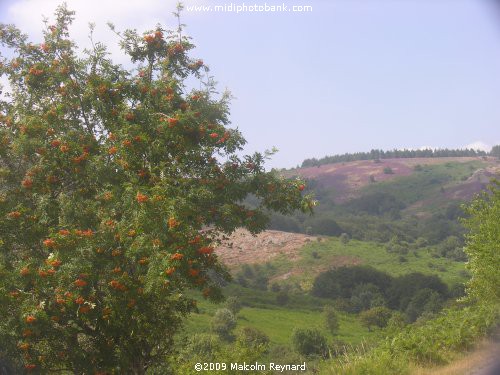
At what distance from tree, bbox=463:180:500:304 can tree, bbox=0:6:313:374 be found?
12.6 metres

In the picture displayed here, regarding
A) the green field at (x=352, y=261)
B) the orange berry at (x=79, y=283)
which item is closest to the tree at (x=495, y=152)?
the green field at (x=352, y=261)

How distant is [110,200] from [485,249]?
16504 millimetres

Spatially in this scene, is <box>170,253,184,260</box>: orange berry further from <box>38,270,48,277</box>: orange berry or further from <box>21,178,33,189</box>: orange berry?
<box>21,178,33,189</box>: orange berry

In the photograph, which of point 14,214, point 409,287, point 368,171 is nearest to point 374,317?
Result: point 409,287

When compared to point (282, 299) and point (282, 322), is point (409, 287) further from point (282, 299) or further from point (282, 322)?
point (282, 322)

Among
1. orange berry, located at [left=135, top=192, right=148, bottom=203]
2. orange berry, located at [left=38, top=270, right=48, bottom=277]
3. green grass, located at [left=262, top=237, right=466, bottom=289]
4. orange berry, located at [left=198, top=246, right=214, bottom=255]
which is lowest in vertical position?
green grass, located at [left=262, top=237, right=466, bottom=289]

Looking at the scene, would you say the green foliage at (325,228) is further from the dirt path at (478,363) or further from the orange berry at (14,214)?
the orange berry at (14,214)

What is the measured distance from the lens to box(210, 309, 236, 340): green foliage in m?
50.2

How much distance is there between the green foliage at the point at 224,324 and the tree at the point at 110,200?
3936cm

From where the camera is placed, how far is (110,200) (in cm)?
968

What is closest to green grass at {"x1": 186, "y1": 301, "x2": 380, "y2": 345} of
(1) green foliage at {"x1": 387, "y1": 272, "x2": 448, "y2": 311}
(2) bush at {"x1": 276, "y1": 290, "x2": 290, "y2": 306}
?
(2) bush at {"x1": 276, "y1": 290, "x2": 290, "y2": 306}

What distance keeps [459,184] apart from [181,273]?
15759 centimetres

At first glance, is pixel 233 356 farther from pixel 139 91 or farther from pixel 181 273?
pixel 139 91

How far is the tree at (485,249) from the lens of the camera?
21297mm
